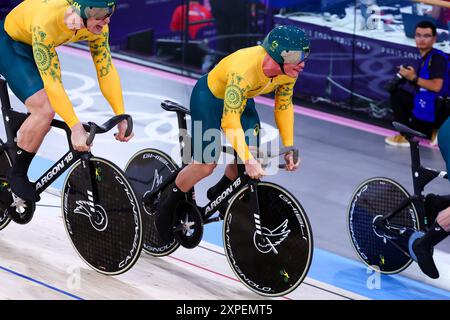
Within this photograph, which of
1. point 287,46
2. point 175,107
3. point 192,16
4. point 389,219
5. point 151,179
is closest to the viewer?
point 287,46

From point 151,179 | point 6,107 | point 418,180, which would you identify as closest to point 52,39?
point 6,107

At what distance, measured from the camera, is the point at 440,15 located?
387 inches

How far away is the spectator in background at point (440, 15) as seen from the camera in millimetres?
9781

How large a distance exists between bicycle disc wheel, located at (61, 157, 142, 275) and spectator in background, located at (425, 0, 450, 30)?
4580 millimetres

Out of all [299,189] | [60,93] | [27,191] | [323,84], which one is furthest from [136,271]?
[323,84]

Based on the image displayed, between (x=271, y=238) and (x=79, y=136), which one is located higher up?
(x=79, y=136)

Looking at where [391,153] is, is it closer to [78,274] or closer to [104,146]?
[104,146]

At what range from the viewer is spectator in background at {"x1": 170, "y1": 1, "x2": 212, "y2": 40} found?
11820 millimetres

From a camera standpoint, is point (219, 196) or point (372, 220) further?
point (372, 220)

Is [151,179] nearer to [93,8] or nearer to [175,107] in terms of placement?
[175,107]

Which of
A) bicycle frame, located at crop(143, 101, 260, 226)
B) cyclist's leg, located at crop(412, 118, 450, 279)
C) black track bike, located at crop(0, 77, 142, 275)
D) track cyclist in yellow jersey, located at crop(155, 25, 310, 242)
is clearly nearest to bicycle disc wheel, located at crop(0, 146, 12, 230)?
black track bike, located at crop(0, 77, 142, 275)

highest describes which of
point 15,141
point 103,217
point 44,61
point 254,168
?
point 44,61

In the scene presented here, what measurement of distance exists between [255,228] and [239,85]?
2.82ft

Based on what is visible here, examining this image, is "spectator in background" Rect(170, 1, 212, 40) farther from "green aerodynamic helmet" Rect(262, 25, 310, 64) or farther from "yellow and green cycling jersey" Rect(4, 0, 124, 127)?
"green aerodynamic helmet" Rect(262, 25, 310, 64)
